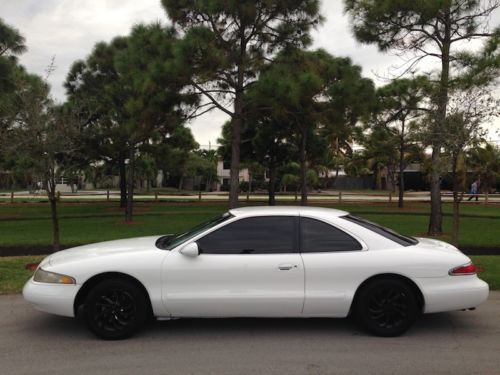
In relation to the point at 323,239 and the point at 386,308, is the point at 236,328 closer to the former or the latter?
the point at 323,239

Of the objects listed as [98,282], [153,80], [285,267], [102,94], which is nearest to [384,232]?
[285,267]

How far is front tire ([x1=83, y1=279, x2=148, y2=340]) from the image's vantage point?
505 centimetres

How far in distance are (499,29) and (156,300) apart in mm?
13487

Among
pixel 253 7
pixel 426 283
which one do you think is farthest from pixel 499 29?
pixel 426 283

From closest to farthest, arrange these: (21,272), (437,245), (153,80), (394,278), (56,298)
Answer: (56,298), (394,278), (437,245), (21,272), (153,80)

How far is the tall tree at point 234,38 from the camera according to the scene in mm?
13250

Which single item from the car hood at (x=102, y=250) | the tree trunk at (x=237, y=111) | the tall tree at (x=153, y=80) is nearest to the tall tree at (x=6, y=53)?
the tall tree at (x=153, y=80)

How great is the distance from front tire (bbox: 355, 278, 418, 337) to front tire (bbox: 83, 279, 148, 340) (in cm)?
217

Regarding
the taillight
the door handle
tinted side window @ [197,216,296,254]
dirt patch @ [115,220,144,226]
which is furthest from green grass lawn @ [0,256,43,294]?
dirt patch @ [115,220,144,226]

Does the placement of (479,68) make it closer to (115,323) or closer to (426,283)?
(426,283)

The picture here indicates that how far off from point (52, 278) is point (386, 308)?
131 inches

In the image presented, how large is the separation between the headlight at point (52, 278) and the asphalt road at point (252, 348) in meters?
0.57

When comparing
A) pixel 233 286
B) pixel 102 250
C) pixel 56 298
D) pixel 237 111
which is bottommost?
pixel 56 298

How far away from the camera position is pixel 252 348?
191 inches
